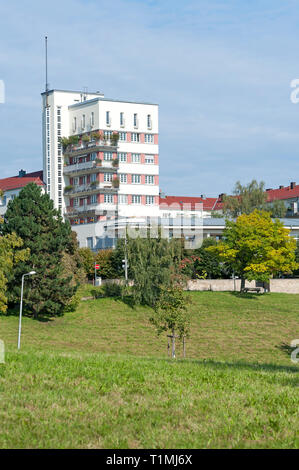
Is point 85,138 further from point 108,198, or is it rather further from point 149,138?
point 149,138

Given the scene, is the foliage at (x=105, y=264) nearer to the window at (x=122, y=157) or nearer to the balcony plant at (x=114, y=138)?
the window at (x=122, y=157)

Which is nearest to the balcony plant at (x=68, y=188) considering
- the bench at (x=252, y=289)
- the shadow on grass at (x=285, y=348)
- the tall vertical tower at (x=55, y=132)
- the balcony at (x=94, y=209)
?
the tall vertical tower at (x=55, y=132)

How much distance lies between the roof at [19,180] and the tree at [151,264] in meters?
45.7

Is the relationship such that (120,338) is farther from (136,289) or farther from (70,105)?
(70,105)

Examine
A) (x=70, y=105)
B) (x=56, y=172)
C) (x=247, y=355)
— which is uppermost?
(x=70, y=105)

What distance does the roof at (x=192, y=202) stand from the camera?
468 ft

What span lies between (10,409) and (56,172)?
10222 centimetres

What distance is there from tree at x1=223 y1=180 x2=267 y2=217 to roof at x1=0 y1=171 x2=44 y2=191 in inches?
1389

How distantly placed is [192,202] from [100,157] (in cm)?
4488

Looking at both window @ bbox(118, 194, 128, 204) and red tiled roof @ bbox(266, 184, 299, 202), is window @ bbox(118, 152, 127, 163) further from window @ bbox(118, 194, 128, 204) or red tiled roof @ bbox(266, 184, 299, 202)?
red tiled roof @ bbox(266, 184, 299, 202)

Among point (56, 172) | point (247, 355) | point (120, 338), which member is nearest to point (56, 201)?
point (56, 172)

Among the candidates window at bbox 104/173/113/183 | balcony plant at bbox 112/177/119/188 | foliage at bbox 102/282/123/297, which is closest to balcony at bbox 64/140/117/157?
window at bbox 104/173/113/183

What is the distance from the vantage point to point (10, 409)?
503 inches

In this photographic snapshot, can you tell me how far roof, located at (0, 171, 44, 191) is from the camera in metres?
123
